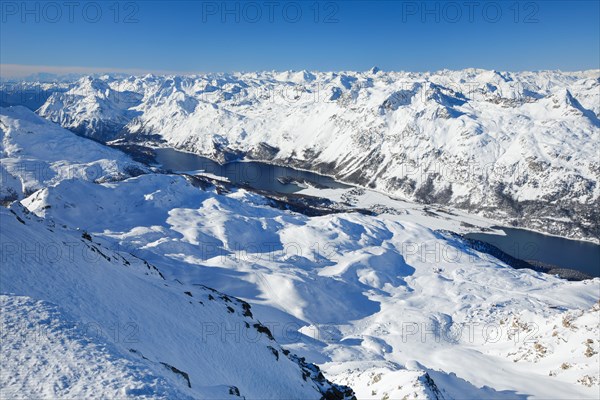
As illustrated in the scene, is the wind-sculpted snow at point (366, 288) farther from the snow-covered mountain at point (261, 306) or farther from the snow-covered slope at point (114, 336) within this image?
the snow-covered slope at point (114, 336)

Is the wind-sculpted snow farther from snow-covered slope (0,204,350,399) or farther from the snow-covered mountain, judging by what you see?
snow-covered slope (0,204,350,399)

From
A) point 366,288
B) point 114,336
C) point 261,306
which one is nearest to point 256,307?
point 261,306

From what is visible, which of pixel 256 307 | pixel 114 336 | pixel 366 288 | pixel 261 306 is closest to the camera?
pixel 114 336

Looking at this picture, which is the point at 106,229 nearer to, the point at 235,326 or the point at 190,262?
the point at 190,262

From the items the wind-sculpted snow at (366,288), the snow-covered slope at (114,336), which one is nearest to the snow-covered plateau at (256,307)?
the snow-covered slope at (114,336)

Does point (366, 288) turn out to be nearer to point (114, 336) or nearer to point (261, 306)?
point (261, 306)

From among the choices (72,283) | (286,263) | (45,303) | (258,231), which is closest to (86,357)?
(45,303)

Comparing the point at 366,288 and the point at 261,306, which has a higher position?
the point at 261,306
